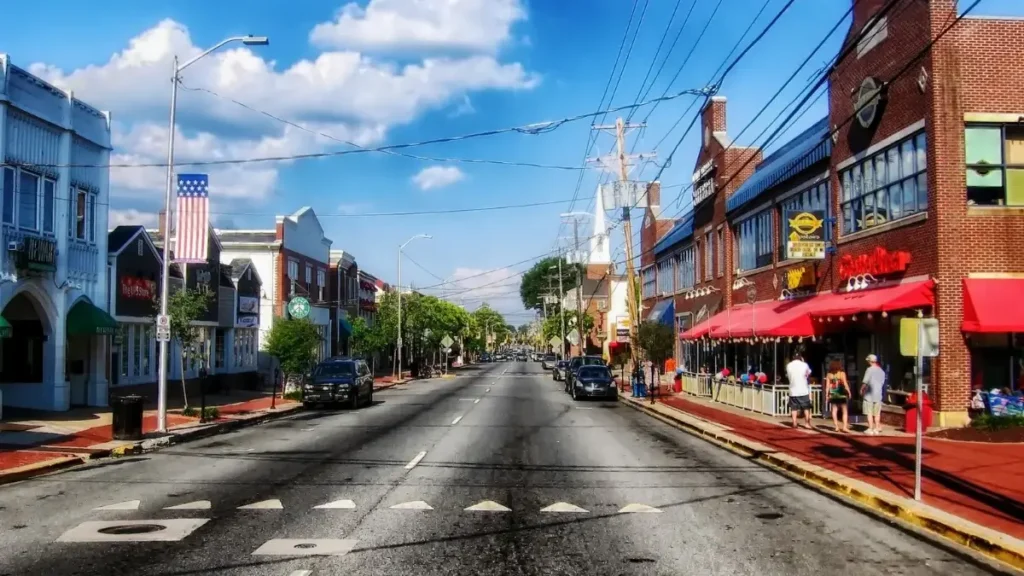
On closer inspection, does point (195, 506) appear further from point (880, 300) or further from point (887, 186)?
point (887, 186)

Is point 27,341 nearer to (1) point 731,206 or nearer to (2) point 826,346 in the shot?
(2) point 826,346

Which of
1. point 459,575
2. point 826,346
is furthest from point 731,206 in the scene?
point 459,575

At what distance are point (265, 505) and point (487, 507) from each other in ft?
8.97

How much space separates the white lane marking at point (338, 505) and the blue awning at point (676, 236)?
33.7 meters

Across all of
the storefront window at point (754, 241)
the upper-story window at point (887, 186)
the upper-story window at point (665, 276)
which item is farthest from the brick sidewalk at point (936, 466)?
the upper-story window at point (665, 276)

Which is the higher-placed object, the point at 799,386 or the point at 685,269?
the point at 685,269

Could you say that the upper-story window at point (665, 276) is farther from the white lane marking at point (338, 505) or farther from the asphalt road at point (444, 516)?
the white lane marking at point (338, 505)

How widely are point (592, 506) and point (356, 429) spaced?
12.1m

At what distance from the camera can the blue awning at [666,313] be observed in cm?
4662

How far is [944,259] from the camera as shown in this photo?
726 inches

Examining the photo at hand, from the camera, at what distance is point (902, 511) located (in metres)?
10.5

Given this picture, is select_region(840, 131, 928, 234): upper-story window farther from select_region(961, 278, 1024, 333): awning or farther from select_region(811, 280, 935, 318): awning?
select_region(961, 278, 1024, 333): awning

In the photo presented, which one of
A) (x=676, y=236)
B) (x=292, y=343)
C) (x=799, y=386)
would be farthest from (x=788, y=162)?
(x=292, y=343)

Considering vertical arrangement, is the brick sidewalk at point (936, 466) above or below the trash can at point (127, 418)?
below
